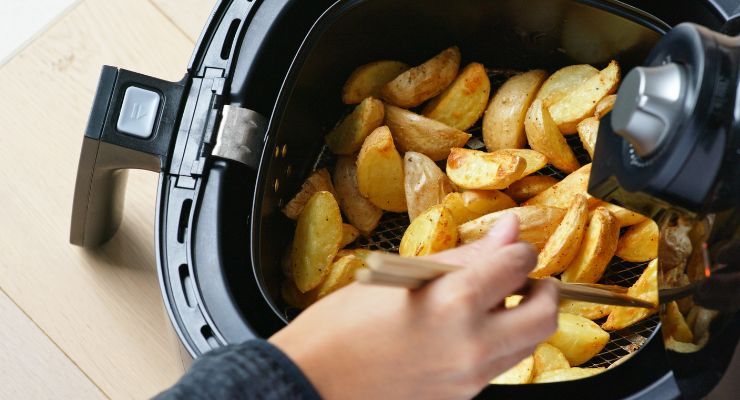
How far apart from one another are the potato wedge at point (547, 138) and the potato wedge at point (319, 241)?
0.68 ft

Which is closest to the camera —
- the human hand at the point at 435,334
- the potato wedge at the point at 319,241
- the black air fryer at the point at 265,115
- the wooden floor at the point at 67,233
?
the human hand at the point at 435,334

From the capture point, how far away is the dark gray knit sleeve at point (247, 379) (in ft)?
1.54

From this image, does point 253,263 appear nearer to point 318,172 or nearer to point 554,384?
point 318,172

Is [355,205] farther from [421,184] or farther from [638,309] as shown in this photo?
[638,309]

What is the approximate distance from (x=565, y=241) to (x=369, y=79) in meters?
0.28

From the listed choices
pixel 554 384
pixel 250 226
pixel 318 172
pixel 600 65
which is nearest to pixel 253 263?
pixel 250 226

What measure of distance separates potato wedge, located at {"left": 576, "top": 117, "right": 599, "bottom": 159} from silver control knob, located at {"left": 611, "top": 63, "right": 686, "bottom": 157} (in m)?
0.27

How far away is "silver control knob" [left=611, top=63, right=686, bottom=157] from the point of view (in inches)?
19.1

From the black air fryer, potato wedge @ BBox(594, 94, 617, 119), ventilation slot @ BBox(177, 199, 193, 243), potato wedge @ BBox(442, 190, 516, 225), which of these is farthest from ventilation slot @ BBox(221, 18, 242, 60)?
potato wedge @ BBox(594, 94, 617, 119)

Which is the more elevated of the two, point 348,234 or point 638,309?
point 348,234

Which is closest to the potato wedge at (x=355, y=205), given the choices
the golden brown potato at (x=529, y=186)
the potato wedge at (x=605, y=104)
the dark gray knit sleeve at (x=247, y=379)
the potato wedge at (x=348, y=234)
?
the potato wedge at (x=348, y=234)

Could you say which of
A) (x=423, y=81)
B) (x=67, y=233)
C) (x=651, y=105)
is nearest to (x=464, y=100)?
(x=423, y=81)

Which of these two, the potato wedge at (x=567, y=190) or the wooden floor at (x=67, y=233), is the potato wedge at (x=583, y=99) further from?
the wooden floor at (x=67, y=233)

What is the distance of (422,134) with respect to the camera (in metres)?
0.83
